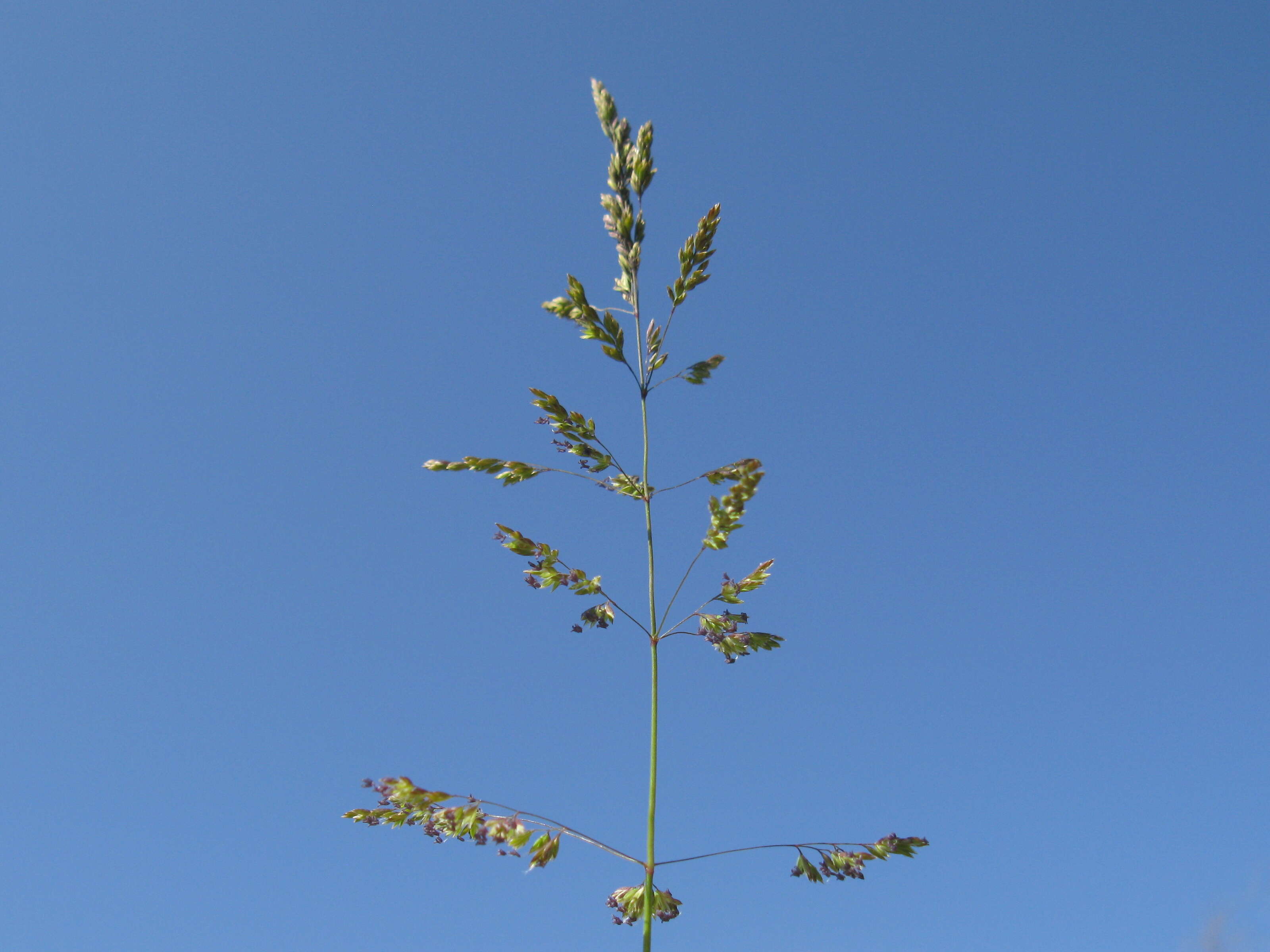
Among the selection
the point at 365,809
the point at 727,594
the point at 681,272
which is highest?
Answer: the point at 681,272

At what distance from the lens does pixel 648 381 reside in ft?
14.5

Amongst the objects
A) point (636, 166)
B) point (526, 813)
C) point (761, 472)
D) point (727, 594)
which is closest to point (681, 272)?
point (636, 166)

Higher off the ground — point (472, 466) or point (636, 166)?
point (636, 166)

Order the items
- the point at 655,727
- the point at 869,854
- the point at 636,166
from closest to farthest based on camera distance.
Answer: the point at 655,727
the point at 869,854
the point at 636,166

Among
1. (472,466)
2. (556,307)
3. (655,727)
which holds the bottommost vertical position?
(655,727)

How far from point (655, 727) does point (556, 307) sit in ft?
7.59

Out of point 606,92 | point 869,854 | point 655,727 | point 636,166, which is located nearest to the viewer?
point 655,727

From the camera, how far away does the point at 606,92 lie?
462 centimetres

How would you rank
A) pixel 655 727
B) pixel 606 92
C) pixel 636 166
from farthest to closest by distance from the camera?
pixel 606 92 < pixel 636 166 < pixel 655 727

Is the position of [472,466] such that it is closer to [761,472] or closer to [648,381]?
[648,381]

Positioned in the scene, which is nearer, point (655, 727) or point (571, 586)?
point (655, 727)

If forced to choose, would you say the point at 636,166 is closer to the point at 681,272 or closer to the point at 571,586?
the point at 681,272

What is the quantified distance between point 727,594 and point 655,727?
A: 932mm

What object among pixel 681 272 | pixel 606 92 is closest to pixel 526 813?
pixel 681 272
